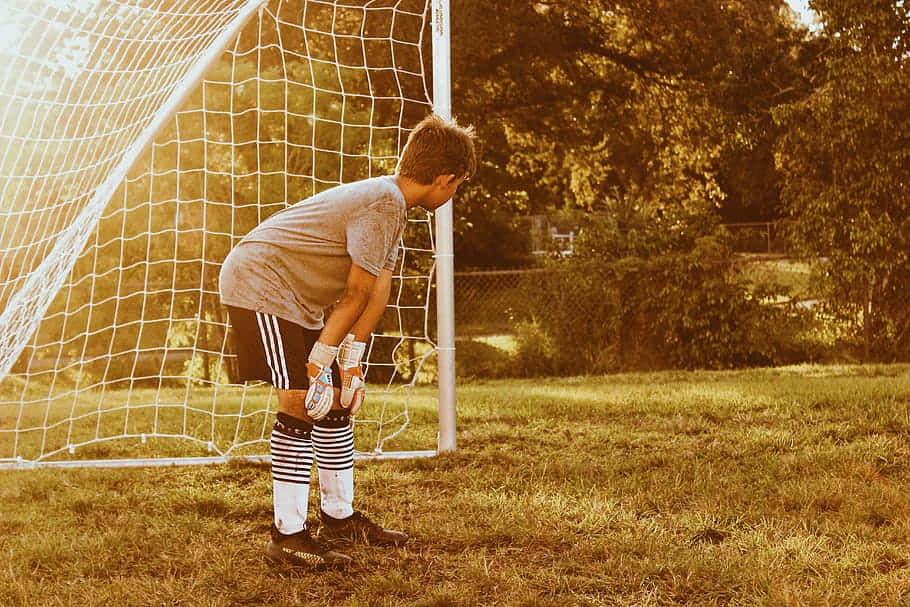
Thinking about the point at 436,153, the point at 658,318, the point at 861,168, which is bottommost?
the point at 658,318

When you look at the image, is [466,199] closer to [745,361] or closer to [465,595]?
[745,361]

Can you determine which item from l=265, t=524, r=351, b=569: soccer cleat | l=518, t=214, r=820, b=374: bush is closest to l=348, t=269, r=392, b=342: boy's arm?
l=265, t=524, r=351, b=569: soccer cleat

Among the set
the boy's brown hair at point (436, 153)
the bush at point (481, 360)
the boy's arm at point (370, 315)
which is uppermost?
the boy's brown hair at point (436, 153)

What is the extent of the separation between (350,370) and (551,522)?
3.73ft

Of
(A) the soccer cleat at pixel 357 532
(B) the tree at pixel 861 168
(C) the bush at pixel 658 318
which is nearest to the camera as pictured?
(A) the soccer cleat at pixel 357 532

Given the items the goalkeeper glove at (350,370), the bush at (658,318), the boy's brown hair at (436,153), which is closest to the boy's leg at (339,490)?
the goalkeeper glove at (350,370)

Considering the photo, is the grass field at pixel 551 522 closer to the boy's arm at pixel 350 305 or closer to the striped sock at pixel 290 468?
the striped sock at pixel 290 468

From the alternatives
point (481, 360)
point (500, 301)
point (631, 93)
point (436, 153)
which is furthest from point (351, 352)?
point (631, 93)

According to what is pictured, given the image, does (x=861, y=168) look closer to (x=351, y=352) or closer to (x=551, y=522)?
(x=551, y=522)

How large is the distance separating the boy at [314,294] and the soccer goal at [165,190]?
1751 millimetres

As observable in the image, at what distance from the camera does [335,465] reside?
368cm

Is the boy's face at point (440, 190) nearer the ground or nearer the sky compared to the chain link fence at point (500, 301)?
nearer the sky

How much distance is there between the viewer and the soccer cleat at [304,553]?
3316 mm

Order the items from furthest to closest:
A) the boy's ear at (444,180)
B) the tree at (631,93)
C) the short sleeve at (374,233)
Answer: the tree at (631,93)
the boy's ear at (444,180)
the short sleeve at (374,233)
